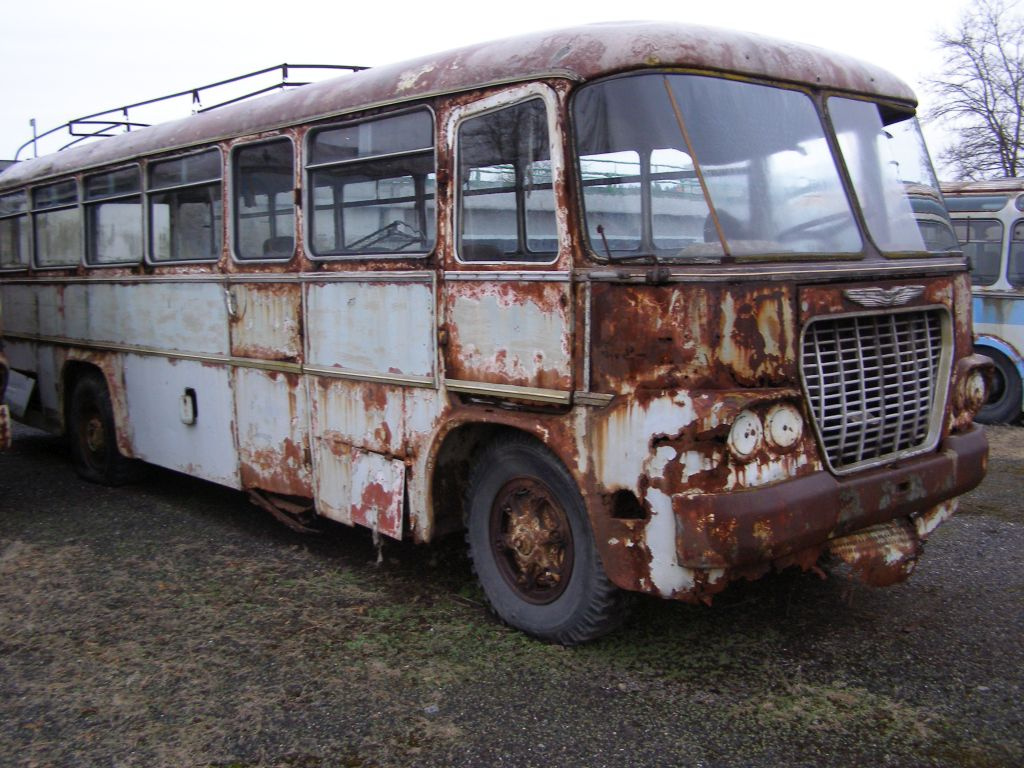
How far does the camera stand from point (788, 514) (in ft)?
11.9

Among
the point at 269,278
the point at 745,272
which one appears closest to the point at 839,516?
the point at 745,272

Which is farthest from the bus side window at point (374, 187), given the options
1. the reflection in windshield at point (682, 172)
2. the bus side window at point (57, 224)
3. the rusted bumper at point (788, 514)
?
the bus side window at point (57, 224)

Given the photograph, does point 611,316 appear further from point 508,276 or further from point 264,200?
point 264,200

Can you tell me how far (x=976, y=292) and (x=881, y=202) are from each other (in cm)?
696

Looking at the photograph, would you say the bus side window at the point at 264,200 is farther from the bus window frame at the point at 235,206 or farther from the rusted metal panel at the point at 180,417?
the rusted metal panel at the point at 180,417

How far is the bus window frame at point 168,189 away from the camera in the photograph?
607 cm

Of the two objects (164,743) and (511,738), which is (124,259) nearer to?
A: (164,743)

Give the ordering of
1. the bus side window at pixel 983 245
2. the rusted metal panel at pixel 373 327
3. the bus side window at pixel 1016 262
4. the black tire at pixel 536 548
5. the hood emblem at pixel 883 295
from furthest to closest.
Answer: the bus side window at pixel 983 245 < the bus side window at pixel 1016 262 < the rusted metal panel at pixel 373 327 < the black tire at pixel 536 548 < the hood emblem at pixel 883 295

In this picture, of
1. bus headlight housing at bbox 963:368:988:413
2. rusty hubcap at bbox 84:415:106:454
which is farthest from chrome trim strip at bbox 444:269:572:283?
rusty hubcap at bbox 84:415:106:454

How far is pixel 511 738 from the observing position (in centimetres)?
355

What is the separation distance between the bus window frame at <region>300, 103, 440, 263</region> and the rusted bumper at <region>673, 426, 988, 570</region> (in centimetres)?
187

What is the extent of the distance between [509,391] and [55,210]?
5.56 m

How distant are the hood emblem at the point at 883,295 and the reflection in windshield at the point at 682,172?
0.94 ft

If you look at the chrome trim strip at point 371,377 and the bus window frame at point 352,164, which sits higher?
the bus window frame at point 352,164
